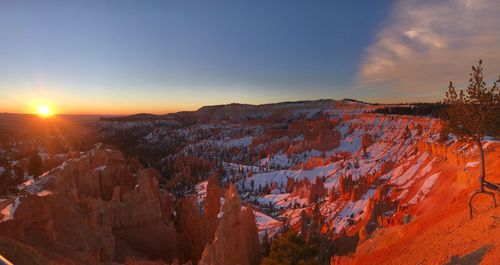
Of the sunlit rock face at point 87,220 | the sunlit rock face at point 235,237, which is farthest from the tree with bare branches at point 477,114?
the sunlit rock face at point 87,220

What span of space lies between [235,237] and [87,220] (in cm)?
780

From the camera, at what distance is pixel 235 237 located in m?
20.5

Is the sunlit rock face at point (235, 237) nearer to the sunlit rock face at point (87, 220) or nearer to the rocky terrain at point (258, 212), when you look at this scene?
the rocky terrain at point (258, 212)

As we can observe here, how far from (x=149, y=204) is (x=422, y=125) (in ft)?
225

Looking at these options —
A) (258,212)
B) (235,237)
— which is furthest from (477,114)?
(258,212)

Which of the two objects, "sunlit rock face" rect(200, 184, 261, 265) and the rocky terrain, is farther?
"sunlit rock face" rect(200, 184, 261, 265)

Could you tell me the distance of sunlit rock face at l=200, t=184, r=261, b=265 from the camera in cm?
1805

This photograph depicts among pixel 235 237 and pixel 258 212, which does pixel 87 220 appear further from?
pixel 258 212

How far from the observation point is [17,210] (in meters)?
15.4

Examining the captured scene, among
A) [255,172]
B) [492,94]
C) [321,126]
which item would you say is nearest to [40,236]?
[492,94]

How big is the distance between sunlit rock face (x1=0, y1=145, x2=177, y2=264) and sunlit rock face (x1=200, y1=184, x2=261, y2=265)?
534 cm

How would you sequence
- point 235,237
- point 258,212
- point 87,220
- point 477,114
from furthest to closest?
point 258,212
point 235,237
point 87,220
point 477,114

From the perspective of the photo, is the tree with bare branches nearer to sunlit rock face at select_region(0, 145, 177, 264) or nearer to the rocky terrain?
the rocky terrain

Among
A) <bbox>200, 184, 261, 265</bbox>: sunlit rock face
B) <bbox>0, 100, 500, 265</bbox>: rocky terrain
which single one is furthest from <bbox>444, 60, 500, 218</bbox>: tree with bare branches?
<bbox>200, 184, 261, 265</bbox>: sunlit rock face
